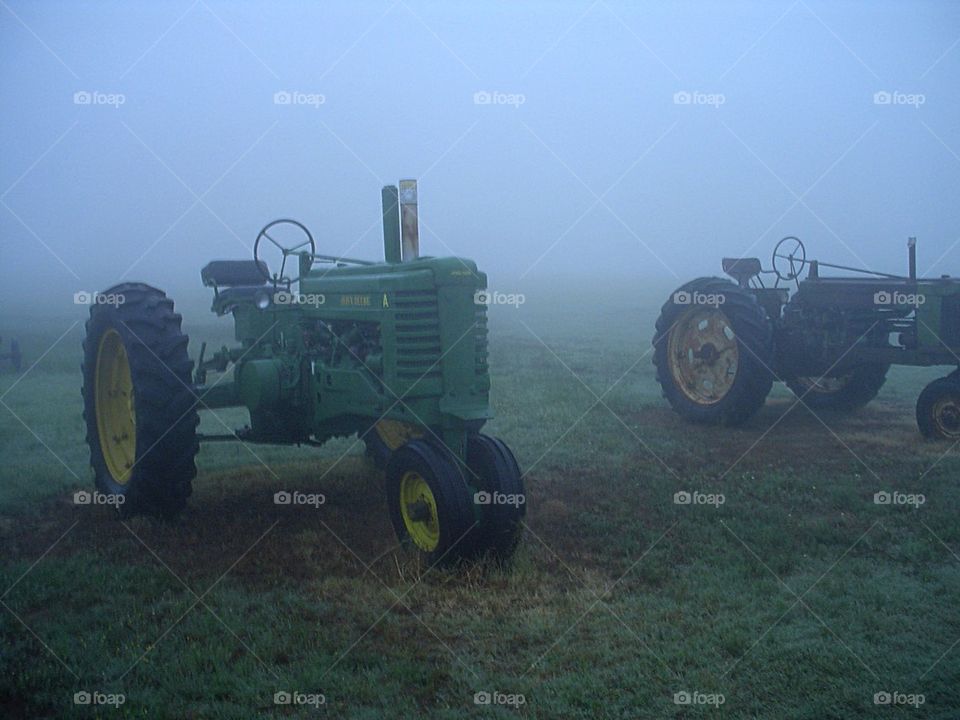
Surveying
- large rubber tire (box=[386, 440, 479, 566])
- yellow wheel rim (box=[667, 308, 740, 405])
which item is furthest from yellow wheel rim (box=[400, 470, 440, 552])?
yellow wheel rim (box=[667, 308, 740, 405])

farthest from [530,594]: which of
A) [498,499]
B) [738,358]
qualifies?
[738,358]

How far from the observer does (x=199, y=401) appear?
5824mm

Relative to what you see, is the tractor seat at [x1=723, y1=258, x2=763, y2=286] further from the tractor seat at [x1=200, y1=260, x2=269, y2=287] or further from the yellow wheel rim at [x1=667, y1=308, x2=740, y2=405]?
the tractor seat at [x1=200, y1=260, x2=269, y2=287]

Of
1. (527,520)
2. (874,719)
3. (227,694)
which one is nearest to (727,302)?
(527,520)

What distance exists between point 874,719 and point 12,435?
750 centimetres

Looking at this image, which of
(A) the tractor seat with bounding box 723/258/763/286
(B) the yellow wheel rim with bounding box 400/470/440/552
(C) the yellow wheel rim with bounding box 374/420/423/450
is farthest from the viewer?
(A) the tractor seat with bounding box 723/258/763/286

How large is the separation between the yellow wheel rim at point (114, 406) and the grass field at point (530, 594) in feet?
1.49

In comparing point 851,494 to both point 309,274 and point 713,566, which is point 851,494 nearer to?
point 713,566

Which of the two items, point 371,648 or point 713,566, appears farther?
point 713,566

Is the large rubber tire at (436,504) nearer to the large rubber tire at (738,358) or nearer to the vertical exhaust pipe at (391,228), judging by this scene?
the vertical exhaust pipe at (391,228)

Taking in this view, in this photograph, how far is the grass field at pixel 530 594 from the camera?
138 inches

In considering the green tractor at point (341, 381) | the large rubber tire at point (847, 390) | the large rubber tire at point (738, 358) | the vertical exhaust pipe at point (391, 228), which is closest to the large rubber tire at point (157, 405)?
the green tractor at point (341, 381)

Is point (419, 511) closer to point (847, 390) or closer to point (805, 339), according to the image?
point (805, 339)

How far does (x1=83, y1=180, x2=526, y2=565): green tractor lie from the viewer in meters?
4.87
